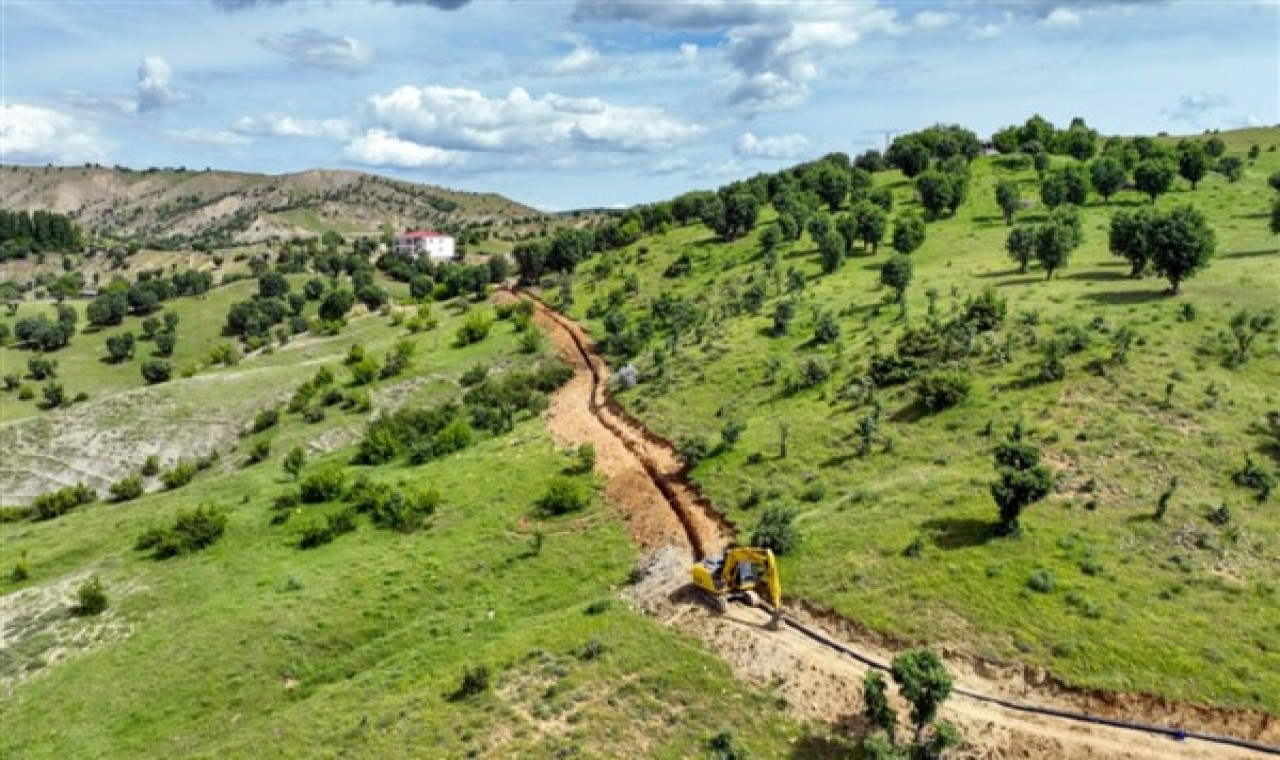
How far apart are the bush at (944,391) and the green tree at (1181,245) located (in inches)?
1026

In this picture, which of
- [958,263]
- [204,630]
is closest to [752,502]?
[204,630]

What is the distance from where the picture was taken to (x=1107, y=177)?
112 meters

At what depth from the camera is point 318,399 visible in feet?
318

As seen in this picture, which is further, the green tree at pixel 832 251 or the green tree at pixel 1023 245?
the green tree at pixel 832 251

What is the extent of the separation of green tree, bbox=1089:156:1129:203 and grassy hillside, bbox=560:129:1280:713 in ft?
83.9

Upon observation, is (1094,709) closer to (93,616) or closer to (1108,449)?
(1108,449)

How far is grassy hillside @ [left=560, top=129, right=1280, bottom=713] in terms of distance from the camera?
108 ft

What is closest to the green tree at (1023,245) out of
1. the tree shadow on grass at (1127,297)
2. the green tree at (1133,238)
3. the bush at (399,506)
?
the green tree at (1133,238)

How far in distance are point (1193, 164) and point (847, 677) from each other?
386 feet

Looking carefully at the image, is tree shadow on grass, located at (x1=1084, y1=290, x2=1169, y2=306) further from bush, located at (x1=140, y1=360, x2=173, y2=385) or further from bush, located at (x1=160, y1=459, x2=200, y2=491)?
bush, located at (x1=140, y1=360, x2=173, y2=385)

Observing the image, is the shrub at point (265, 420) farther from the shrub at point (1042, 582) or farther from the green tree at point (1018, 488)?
the shrub at point (1042, 582)

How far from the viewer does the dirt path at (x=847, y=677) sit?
28.5 metres

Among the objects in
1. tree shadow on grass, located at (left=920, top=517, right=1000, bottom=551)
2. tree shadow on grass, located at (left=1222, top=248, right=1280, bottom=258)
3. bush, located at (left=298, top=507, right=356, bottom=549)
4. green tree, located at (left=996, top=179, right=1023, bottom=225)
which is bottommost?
bush, located at (left=298, top=507, right=356, bottom=549)

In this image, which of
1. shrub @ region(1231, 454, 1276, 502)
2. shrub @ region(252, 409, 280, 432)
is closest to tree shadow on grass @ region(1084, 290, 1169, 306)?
shrub @ region(1231, 454, 1276, 502)
